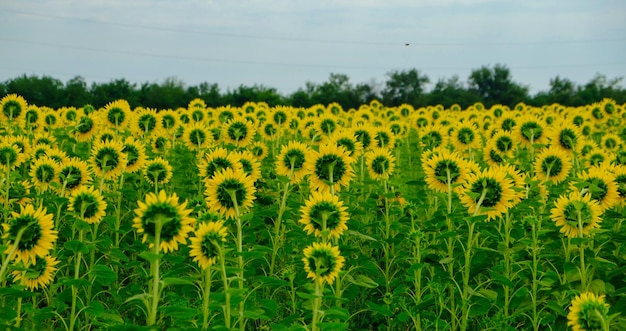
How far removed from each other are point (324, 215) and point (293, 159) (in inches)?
49.0

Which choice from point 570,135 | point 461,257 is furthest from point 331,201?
point 570,135

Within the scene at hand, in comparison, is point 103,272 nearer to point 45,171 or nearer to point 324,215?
point 324,215

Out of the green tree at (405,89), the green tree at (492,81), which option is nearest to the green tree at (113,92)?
the green tree at (405,89)

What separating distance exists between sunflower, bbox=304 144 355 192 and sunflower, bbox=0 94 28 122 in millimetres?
5111

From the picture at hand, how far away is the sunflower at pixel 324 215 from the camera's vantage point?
13.2 ft

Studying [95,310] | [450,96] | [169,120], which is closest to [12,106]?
[169,120]

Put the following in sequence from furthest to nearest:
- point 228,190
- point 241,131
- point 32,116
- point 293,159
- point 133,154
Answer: point 32,116, point 241,131, point 133,154, point 293,159, point 228,190

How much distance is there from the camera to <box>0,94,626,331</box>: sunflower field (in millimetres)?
3574

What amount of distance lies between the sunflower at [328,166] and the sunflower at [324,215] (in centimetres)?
85

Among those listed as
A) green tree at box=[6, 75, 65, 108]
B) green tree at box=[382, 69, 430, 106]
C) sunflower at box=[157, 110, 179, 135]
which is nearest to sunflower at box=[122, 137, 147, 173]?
sunflower at box=[157, 110, 179, 135]

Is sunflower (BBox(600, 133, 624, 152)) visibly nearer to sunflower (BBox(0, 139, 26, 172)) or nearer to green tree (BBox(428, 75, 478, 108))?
sunflower (BBox(0, 139, 26, 172))

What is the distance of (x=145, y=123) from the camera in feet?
27.5

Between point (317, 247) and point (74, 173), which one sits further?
point (74, 173)

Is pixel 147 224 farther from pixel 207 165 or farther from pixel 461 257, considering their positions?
pixel 461 257
